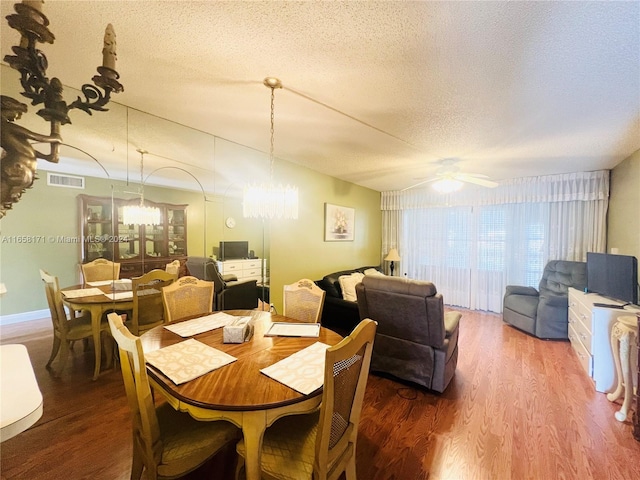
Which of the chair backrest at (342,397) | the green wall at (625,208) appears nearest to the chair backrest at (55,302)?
the chair backrest at (342,397)

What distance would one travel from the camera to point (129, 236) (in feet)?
7.75

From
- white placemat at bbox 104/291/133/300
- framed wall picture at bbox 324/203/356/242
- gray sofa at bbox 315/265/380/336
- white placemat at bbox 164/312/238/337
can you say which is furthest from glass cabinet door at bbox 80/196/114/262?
framed wall picture at bbox 324/203/356/242

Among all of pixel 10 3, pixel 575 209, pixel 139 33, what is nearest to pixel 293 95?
pixel 139 33

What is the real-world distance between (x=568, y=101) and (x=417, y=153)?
4.63 ft

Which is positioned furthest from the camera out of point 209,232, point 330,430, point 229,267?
point 229,267

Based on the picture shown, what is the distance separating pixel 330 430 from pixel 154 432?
0.78 metres

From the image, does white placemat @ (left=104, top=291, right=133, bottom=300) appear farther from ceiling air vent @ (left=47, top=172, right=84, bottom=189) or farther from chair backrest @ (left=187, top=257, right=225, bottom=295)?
ceiling air vent @ (left=47, top=172, right=84, bottom=189)

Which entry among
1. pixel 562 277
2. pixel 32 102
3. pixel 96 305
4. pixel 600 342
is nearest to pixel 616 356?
pixel 600 342

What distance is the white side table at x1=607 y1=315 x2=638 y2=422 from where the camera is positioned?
1988mm

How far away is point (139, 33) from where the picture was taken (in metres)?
1.31

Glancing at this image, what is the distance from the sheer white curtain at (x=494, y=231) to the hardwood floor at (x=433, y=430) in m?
2.15

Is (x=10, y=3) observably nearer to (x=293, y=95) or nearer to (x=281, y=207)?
(x=293, y=95)

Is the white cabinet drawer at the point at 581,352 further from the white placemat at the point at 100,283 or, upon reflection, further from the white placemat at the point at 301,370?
the white placemat at the point at 100,283

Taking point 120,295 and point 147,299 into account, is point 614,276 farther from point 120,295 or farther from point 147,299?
point 120,295
